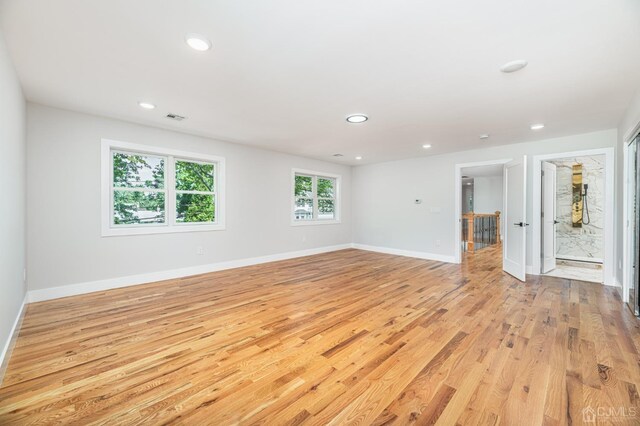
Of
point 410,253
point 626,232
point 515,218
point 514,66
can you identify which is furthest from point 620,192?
point 410,253

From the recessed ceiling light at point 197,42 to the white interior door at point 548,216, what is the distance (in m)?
5.59

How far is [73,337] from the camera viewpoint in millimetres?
2391

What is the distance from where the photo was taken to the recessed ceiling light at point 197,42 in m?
1.92

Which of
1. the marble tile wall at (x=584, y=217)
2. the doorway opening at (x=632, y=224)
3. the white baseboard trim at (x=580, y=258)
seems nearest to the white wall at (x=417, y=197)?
the doorway opening at (x=632, y=224)

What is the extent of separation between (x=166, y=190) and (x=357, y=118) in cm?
324

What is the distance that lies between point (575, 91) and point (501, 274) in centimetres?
310

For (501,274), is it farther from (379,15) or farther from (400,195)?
(379,15)

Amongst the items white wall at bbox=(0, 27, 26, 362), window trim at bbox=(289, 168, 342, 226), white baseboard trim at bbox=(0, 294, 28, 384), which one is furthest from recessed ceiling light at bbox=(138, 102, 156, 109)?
window trim at bbox=(289, 168, 342, 226)

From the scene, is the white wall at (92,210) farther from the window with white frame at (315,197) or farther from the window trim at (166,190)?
the window with white frame at (315,197)

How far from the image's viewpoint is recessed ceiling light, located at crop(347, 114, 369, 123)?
3537mm

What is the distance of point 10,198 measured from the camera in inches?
88.0

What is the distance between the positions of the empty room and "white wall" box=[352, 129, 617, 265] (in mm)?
103

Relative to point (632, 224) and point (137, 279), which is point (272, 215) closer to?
point (137, 279)

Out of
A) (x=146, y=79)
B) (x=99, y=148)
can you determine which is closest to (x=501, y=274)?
(x=146, y=79)
